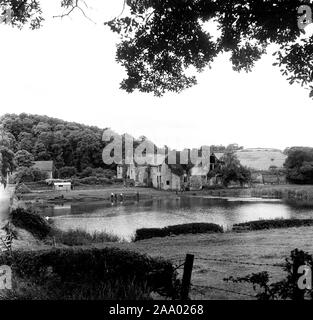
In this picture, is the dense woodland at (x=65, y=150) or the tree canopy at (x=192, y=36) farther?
the dense woodland at (x=65, y=150)

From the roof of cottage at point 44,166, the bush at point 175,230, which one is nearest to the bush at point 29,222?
the bush at point 175,230

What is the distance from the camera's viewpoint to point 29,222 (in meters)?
22.4

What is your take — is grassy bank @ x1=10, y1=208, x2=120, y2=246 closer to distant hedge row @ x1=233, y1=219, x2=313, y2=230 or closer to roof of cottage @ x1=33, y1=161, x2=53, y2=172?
distant hedge row @ x1=233, y1=219, x2=313, y2=230

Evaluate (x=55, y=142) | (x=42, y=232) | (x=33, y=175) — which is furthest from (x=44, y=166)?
(x=42, y=232)

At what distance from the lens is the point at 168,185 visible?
299 feet

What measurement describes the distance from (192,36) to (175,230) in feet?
53.8

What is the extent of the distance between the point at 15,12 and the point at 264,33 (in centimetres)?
487

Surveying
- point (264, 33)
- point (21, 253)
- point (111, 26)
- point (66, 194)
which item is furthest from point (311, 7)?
point (66, 194)

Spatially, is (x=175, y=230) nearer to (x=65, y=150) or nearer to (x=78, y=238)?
(x=78, y=238)

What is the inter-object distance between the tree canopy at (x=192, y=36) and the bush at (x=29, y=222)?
14.8 m

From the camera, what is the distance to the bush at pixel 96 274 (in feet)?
24.5

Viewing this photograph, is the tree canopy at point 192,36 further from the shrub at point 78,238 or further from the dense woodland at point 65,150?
the dense woodland at point 65,150
